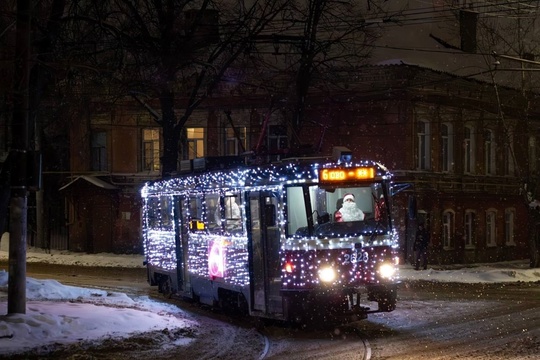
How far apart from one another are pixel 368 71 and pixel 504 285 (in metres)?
13.3

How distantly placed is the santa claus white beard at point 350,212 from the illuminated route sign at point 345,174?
48 cm

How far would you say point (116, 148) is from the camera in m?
43.2

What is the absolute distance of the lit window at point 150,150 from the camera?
42.9 meters

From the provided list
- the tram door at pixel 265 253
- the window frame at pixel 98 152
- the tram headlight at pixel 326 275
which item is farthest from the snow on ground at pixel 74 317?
the window frame at pixel 98 152

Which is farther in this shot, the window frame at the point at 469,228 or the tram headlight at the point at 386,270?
the window frame at the point at 469,228

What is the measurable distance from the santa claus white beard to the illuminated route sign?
0.48 m

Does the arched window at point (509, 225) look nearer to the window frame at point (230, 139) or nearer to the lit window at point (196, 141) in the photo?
the window frame at point (230, 139)

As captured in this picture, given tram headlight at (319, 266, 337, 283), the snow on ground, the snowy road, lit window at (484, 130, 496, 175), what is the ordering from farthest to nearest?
lit window at (484, 130, 496, 175) → tram headlight at (319, 266, 337, 283) → the snowy road → the snow on ground

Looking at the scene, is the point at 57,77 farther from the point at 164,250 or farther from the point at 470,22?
the point at 470,22

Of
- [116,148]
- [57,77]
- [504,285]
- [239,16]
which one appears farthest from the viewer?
[116,148]

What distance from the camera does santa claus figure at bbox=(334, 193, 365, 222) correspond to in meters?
15.2

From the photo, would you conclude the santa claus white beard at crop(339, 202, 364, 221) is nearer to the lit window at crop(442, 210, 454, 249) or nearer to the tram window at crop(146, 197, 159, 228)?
the tram window at crop(146, 197, 159, 228)

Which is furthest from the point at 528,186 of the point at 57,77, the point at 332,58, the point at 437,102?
the point at 57,77

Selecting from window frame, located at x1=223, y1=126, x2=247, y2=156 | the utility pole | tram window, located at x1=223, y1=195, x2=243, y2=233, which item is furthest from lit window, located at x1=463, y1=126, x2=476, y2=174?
the utility pole
